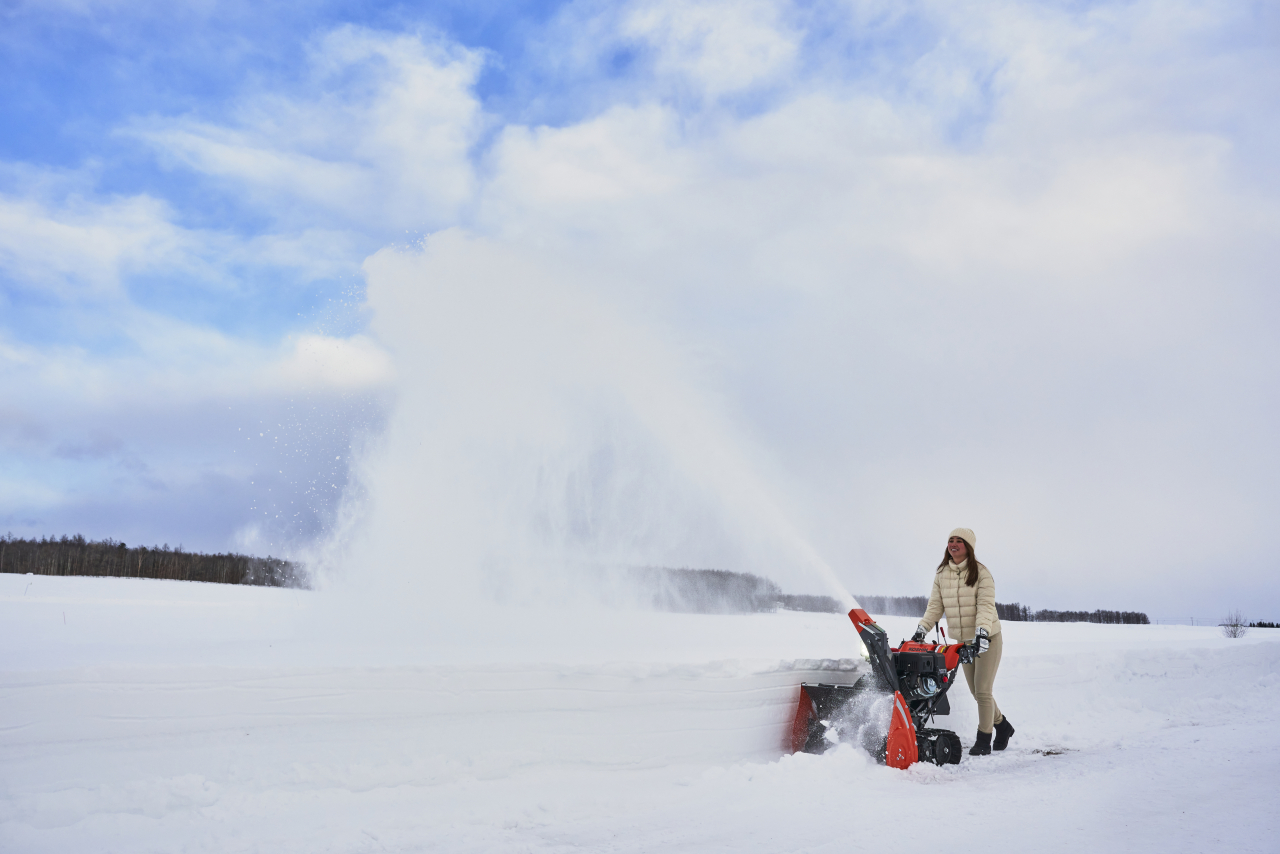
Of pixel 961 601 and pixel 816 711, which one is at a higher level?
pixel 961 601

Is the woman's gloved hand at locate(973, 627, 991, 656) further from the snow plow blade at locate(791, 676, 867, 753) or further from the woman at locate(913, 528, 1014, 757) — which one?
the snow plow blade at locate(791, 676, 867, 753)

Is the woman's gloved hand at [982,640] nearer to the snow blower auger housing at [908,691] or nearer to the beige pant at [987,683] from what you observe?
the snow blower auger housing at [908,691]

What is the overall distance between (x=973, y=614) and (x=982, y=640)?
1.39 ft

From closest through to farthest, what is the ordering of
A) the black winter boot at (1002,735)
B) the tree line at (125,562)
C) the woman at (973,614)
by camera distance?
the woman at (973,614), the black winter boot at (1002,735), the tree line at (125,562)

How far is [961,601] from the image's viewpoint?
7000 mm

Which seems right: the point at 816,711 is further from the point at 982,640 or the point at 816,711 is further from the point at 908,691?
the point at 982,640

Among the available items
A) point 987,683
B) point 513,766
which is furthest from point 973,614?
point 513,766

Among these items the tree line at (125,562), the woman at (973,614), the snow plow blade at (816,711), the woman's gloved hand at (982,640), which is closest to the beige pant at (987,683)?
the woman at (973,614)

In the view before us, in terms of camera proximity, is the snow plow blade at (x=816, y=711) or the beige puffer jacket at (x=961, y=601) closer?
the snow plow blade at (x=816, y=711)

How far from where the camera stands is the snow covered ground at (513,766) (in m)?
4.23

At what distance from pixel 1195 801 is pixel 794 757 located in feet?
8.67

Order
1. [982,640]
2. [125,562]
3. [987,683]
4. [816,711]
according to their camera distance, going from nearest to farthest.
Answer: [982,640], [816,711], [987,683], [125,562]

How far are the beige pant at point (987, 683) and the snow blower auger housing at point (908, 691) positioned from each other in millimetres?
447

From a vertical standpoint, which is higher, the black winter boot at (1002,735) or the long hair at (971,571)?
the long hair at (971,571)
